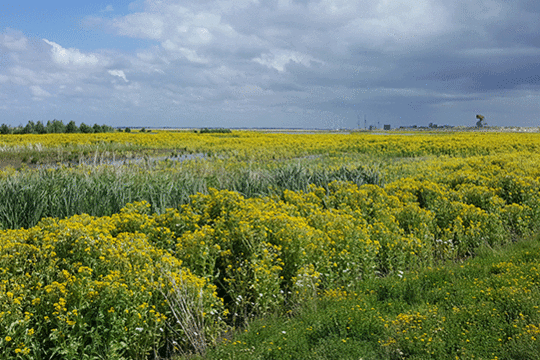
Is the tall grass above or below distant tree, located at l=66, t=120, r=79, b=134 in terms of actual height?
below

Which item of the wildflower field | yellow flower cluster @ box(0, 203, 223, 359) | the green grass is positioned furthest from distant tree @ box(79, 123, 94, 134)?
the green grass

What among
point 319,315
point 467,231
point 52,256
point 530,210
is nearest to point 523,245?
point 467,231

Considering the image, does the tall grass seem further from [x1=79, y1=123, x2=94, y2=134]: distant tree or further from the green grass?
[x1=79, y1=123, x2=94, y2=134]: distant tree

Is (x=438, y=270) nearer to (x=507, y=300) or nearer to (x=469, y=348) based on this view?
(x=507, y=300)

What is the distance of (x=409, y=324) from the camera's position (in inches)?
173

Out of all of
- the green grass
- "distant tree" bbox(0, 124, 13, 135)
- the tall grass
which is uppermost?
"distant tree" bbox(0, 124, 13, 135)

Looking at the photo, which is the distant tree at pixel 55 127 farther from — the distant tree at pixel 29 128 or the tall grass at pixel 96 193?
the tall grass at pixel 96 193

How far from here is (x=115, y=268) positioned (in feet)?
14.3

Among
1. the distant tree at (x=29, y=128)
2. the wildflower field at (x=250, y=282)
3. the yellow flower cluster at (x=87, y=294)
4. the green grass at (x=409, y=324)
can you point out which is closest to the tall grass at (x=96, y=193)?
the wildflower field at (x=250, y=282)

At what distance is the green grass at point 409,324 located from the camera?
4.02 metres

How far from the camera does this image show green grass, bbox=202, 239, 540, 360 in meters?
4.02

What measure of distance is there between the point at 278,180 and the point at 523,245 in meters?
5.58

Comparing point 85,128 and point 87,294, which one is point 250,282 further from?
point 85,128

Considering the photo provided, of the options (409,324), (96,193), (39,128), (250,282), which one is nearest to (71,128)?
(39,128)
